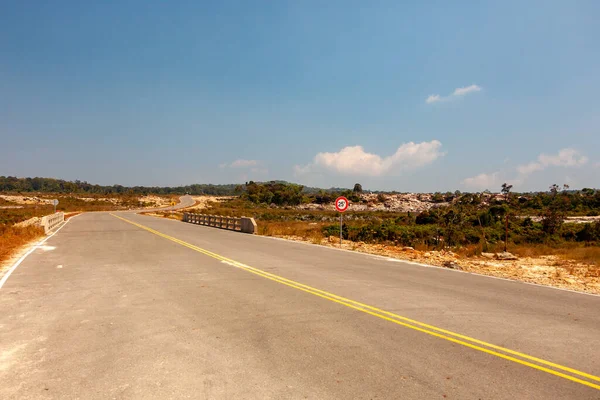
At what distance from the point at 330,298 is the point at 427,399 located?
4.31 meters

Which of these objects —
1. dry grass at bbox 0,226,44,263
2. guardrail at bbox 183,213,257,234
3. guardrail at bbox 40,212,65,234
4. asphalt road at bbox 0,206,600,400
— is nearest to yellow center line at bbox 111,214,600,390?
asphalt road at bbox 0,206,600,400

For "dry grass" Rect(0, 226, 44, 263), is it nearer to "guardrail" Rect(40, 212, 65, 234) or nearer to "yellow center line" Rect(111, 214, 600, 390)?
"guardrail" Rect(40, 212, 65, 234)

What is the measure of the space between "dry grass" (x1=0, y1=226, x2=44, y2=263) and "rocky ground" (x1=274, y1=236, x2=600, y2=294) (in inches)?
597

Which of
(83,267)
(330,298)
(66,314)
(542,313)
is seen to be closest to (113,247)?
(83,267)

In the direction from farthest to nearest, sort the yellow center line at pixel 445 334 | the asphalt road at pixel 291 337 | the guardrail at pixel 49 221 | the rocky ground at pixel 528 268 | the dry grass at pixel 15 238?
the guardrail at pixel 49 221
the dry grass at pixel 15 238
the rocky ground at pixel 528 268
the yellow center line at pixel 445 334
the asphalt road at pixel 291 337

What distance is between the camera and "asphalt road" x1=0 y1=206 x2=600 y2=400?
439cm

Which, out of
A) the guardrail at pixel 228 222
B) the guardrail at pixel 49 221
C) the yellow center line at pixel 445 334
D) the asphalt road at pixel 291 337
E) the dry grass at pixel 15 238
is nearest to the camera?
the asphalt road at pixel 291 337

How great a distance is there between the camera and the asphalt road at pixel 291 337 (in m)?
4.39

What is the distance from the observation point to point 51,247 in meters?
18.1

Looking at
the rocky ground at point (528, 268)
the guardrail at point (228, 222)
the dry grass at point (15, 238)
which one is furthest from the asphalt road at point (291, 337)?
the guardrail at point (228, 222)

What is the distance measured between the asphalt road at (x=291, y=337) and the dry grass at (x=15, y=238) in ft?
20.5

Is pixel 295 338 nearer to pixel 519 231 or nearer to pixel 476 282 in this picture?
pixel 476 282

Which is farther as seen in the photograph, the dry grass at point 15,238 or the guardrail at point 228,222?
the guardrail at point 228,222

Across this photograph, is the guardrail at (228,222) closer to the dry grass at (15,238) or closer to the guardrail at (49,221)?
the guardrail at (49,221)
